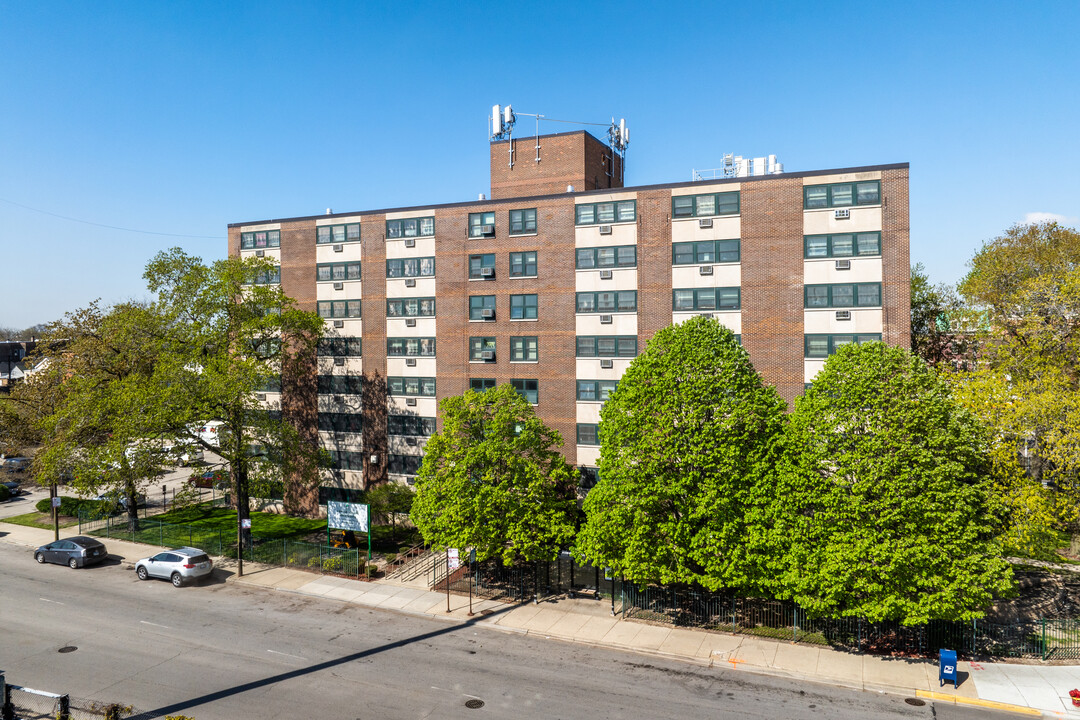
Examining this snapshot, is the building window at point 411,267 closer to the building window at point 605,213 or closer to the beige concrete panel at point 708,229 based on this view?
the building window at point 605,213

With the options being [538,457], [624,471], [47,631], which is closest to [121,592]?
[47,631]

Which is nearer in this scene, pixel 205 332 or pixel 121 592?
pixel 121 592

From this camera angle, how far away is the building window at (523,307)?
132 ft

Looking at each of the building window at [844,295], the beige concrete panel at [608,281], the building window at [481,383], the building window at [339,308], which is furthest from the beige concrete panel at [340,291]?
the building window at [844,295]

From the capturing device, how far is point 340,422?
149ft

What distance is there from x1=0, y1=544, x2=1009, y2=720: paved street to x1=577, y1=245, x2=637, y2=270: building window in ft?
68.5

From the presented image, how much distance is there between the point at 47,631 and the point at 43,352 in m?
25.1

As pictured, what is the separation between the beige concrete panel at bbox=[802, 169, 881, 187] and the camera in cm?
3362

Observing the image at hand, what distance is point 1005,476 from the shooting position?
88.0ft

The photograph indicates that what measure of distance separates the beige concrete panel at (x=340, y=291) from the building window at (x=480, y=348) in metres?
9.29

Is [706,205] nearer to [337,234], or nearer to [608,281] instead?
[608,281]

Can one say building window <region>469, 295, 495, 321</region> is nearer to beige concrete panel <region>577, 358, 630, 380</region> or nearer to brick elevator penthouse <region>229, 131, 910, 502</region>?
brick elevator penthouse <region>229, 131, 910, 502</region>

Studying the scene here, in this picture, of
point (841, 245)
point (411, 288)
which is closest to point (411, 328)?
point (411, 288)

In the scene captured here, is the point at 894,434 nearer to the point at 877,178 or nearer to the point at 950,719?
the point at 950,719
